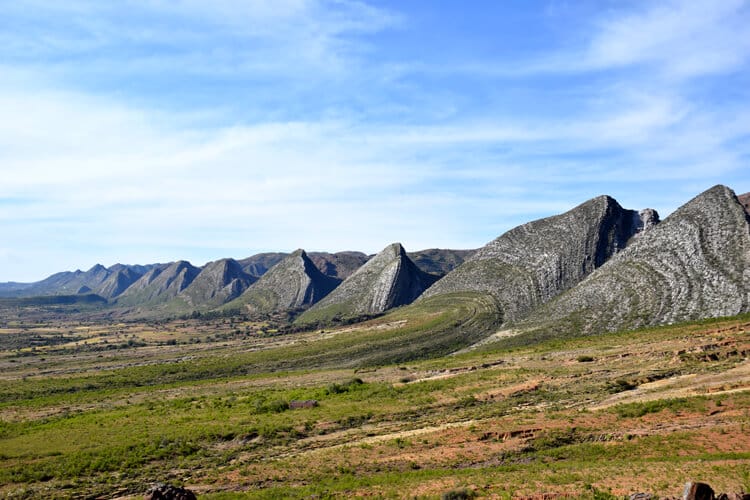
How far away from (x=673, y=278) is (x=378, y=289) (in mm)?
100445

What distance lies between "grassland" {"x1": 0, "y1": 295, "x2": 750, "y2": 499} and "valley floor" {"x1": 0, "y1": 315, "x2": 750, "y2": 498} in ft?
0.56

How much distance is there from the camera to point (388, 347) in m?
100

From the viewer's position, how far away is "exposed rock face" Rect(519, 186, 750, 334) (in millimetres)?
77688

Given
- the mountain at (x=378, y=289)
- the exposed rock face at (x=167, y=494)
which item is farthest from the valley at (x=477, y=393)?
the mountain at (x=378, y=289)

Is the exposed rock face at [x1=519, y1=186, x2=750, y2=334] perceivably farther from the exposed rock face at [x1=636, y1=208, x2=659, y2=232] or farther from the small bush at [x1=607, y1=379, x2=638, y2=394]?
the small bush at [x1=607, y1=379, x2=638, y2=394]

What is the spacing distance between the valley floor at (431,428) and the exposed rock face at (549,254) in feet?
110

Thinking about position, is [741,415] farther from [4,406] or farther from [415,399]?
[4,406]

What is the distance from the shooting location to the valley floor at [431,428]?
27156mm

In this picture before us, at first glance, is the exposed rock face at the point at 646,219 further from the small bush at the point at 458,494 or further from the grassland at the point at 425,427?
the small bush at the point at 458,494

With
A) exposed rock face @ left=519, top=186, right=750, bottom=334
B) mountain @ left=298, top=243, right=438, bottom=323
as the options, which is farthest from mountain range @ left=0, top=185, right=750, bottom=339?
mountain @ left=298, top=243, right=438, bottom=323

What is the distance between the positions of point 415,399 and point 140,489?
2790cm

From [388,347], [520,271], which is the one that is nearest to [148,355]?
[388,347]

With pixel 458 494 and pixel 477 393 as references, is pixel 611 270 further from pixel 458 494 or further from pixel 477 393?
pixel 458 494

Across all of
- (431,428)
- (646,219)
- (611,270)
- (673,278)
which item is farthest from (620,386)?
(646,219)
